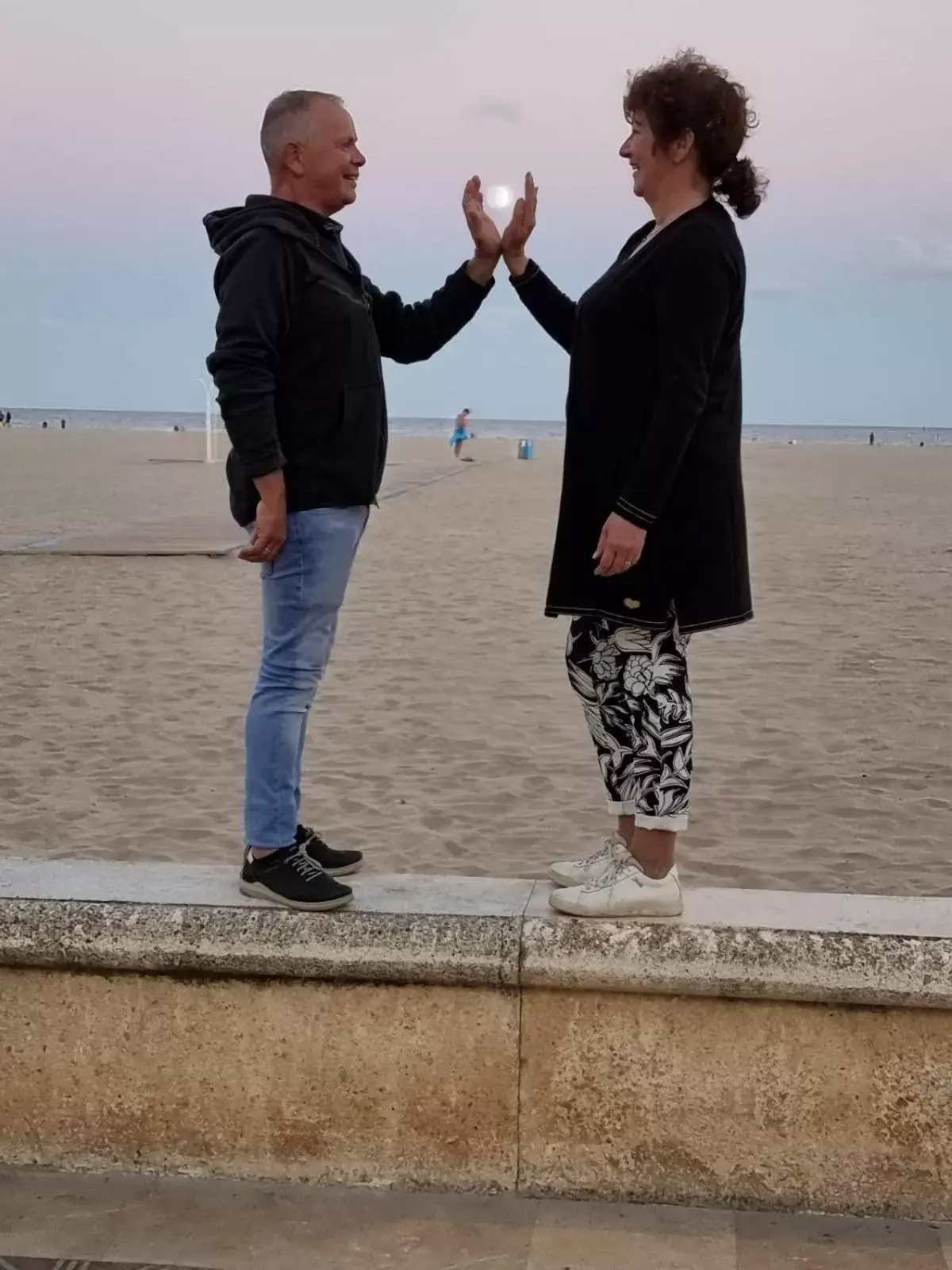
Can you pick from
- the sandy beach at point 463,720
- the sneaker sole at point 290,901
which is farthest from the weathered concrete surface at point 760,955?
the sandy beach at point 463,720

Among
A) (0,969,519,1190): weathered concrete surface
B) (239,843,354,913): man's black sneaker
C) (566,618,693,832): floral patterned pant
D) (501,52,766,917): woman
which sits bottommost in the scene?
(0,969,519,1190): weathered concrete surface

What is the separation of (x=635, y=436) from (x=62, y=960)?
1523mm

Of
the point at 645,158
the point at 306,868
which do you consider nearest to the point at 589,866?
the point at 306,868

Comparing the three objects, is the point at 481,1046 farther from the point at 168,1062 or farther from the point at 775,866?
the point at 775,866

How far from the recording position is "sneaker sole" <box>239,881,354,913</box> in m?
2.93

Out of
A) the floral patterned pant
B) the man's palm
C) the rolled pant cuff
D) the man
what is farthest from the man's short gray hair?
the rolled pant cuff

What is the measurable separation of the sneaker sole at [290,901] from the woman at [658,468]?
0.43 metres

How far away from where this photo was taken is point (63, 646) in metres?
9.47

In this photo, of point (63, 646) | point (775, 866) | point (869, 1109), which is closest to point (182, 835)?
point (775, 866)

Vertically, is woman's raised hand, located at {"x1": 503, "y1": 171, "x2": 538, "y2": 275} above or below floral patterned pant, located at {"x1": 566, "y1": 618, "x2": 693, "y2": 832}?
above

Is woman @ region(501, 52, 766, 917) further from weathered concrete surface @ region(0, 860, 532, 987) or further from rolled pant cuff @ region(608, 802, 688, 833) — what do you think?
weathered concrete surface @ region(0, 860, 532, 987)

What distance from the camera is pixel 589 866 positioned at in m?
3.06

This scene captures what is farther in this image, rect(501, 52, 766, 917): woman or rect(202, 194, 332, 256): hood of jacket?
rect(202, 194, 332, 256): hood of jacket

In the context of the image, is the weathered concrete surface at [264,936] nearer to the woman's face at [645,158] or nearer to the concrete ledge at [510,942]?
the concrete ledge at [510,942]
